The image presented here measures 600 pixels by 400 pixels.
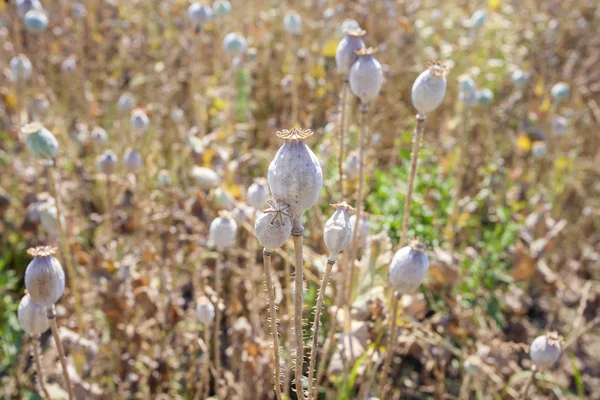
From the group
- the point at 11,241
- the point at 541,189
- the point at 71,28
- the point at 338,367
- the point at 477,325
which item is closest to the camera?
the point at 338,367

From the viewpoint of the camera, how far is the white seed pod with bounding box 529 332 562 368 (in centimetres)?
117

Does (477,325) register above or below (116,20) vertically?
below

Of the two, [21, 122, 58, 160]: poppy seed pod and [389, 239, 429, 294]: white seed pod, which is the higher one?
[21, 122, 58, 160]: poppy seed pod

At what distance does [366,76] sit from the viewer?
1.15 metres

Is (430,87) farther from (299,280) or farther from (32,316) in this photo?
(32,316)

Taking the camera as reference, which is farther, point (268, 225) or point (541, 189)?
point (541, 189)

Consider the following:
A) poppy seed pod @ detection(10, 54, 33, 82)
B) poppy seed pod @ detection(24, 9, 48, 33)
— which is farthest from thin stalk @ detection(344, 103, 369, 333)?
poppy seed pod @ detection(24, 9, 48, 33)

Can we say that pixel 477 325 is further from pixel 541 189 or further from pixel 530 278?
pixel 541 189

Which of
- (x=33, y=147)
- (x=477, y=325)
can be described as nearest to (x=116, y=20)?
(x=33, y=147)

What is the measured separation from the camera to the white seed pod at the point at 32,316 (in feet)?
3.53

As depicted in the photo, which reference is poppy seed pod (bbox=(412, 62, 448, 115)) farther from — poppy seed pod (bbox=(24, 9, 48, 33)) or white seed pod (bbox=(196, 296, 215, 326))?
poppy seed pod (bbox=(24, 9, 48, 33))

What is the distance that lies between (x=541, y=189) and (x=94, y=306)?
1921 mm

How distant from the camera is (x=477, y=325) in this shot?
77.2 inches

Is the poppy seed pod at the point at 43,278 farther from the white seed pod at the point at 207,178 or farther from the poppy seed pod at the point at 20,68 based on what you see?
the poppy seed pod at the point at 20,68
